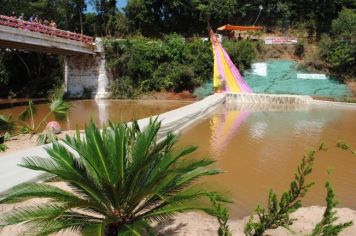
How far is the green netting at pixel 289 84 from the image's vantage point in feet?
74.1

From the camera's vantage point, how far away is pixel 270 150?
9906 millimetres

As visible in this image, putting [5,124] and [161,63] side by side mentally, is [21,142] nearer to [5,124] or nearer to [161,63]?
[5,124]

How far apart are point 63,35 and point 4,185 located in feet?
56.7

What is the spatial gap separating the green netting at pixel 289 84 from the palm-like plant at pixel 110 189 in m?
19.7

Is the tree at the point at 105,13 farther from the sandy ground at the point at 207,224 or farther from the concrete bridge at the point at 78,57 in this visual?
the sandy ground at the point at 207,224

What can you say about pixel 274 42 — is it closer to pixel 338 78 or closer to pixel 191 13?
pixel 338 78

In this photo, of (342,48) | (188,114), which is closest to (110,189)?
(188,114)

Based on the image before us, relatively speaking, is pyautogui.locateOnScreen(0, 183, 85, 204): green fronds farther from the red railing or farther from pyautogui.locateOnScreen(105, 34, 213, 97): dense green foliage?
pyautogui.locateOnScreen(105, 34, 213, 97): dense green foliage

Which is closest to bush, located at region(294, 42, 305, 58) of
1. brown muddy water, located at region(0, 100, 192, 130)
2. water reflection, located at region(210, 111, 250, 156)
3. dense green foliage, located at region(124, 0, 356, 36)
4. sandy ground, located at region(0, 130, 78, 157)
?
dense green foliage, located at region(124, 0, 356, 36)

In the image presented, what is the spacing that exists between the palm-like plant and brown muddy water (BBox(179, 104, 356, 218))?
513mm

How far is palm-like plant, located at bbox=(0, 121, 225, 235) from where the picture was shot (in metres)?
3.68

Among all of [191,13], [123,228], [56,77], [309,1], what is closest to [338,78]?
[309,1]

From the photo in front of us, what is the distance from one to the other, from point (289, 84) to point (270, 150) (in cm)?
1446

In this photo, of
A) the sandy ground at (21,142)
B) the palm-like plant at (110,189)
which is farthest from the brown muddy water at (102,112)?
the palm-like plant at (110,189)
